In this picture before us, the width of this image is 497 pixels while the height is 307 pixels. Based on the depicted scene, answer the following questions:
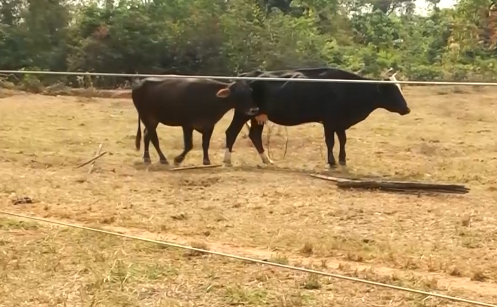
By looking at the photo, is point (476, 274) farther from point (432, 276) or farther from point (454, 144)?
point (454, 144)

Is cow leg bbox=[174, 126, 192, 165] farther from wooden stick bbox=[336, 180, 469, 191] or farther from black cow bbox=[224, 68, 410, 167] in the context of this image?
wooden stick bbox=[336, 180, 469, 191]

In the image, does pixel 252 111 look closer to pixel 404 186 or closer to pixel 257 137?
pixel 257 137

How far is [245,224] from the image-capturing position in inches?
246

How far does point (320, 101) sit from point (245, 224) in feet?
11.5

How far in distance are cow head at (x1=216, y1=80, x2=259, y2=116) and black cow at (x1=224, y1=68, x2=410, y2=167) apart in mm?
174

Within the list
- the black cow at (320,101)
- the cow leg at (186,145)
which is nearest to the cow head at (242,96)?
the black cow at (320,101)

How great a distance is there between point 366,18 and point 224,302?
23.6 m

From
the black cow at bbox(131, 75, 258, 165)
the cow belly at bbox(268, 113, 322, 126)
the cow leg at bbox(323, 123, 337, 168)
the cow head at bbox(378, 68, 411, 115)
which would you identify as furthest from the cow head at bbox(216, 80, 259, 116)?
the cow head at bbox(378, 68, 411, 115)

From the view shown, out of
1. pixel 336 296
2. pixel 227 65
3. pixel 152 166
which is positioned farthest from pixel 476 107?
pixel 336 296

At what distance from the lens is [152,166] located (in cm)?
928

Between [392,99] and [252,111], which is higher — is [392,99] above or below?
above

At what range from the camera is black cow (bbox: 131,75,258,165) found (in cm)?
930

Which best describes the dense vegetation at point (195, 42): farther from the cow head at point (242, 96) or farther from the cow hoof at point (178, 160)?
the cow hoof at point (178, 160)

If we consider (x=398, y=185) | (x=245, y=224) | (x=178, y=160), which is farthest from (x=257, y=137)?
(x=245, y=224)
